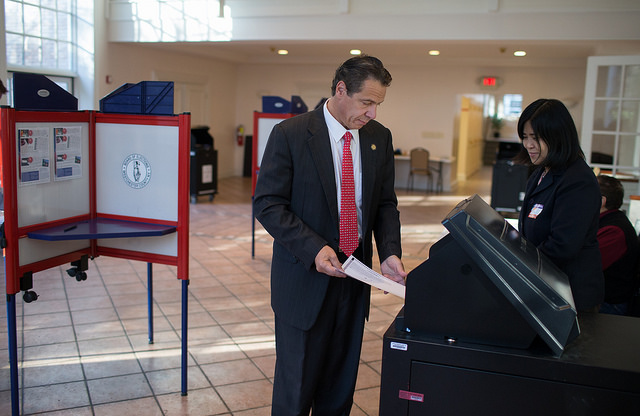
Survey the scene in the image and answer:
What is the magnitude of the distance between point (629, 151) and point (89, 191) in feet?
21.6

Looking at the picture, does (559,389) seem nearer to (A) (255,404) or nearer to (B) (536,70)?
(A) (255,404)

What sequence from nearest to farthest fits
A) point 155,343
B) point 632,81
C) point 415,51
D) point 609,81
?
point 155,343, point 632,81, point 609,81, point 415,51

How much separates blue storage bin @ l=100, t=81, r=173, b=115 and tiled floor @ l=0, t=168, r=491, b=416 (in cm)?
158

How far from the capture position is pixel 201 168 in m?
10.7

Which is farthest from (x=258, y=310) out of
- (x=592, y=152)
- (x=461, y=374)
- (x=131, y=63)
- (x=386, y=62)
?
(x=386, y=62)

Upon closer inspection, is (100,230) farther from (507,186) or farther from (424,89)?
(424,89)

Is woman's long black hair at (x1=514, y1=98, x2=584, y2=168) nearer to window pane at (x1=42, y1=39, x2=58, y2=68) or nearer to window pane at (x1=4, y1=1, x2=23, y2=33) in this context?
window pane at (x1=4, y1=1, x2=23, y2=33)

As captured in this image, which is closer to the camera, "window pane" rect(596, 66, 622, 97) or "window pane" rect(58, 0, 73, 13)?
"window pane" rect(596, 66, 622, 97)

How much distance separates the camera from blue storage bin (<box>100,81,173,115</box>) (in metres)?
3.18

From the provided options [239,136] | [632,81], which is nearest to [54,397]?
[632,81]

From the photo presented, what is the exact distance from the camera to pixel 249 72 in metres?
14.3

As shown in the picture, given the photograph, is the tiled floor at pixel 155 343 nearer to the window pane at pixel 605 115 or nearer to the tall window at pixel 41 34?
the window pane at pixel 605 115

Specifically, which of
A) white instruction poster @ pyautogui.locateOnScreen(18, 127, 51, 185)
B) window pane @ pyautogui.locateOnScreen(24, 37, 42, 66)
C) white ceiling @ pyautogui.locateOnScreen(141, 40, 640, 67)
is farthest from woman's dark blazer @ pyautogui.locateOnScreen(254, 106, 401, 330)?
window pane @ pyautogui.locateOnScreen(24, 37, 42, 66)

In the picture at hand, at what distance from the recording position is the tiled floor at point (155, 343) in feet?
10.6
